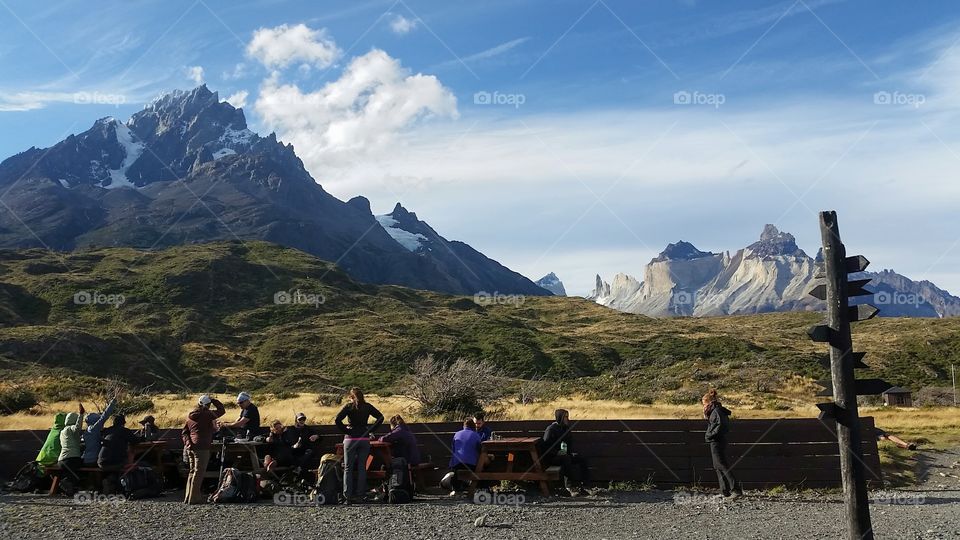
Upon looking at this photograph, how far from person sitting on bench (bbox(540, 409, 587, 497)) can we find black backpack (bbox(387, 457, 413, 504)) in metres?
2.09

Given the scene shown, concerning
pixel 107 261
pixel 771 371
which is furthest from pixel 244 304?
pixel 771 371

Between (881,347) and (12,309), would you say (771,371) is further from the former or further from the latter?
(12,309)

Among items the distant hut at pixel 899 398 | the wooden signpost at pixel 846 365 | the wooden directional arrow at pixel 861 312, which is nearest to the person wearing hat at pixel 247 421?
the wooden signpost at pixel 846 365

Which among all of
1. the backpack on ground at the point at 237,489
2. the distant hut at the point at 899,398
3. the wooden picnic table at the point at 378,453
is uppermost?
the wooden picnic table at the point at 378,453

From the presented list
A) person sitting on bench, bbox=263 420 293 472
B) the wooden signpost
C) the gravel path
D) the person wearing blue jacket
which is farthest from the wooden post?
the person wearing blue jacket

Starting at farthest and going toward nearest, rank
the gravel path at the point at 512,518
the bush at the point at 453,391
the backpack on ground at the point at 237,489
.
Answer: the bush at the point at 453,391 < the backpack on ground at the point at 237,489 < the gravel path at the point at 512,518

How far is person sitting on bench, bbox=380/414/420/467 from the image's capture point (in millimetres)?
11984

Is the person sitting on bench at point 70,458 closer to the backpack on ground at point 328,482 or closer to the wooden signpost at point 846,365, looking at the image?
the backpack on ground at point 328,482

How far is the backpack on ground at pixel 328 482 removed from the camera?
452 inches

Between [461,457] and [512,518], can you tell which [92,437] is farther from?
[512,518]

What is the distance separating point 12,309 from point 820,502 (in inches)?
3094

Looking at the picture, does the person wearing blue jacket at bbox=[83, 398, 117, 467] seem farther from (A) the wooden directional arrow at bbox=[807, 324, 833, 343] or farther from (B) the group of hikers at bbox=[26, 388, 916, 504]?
(A) the wooden directional arrow at bbox=[807, 324, 833, 343]

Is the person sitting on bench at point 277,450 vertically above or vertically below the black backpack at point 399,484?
above

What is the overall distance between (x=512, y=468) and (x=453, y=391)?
42.9 feet
